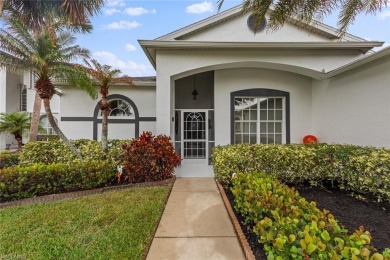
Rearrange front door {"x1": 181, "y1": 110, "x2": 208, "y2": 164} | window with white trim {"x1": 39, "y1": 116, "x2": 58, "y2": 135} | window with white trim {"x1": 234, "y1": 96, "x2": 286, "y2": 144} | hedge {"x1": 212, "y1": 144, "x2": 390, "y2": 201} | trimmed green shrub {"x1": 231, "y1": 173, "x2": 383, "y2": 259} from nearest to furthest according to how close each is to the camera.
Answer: trimmed green shrub {"x1": 231, "y1": 173, "x2": 383, "y2": 259}
hedge {"x1": 212, "y1": 144, "x2": 390, "y2": 201}
window with white trim {"x1": 234, "y1": 96, "x2": 286, "y2": 144}
front door {"x1": 181, "y1": 110, "x2": 208, "y2": 164}
window with white trim {"x1": 39, "y1": 116, "x2": 58, "y2": 135}

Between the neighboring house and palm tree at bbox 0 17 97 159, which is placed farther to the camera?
the neighboring house

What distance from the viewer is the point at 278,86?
9844 millimetres

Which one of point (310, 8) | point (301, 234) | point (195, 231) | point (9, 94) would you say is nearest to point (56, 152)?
point (195, 231)

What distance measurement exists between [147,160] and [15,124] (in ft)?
39.3

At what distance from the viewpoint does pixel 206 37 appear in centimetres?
985

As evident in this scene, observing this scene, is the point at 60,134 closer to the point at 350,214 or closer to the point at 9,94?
the point at 350,214

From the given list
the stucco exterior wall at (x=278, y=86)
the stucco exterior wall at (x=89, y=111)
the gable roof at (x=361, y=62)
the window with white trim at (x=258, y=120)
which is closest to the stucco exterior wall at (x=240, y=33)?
the stucco exterior wall at (x=278, y=86)

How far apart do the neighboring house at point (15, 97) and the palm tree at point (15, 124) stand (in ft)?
7.71

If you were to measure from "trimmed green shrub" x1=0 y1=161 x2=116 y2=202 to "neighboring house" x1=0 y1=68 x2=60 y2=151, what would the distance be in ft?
40.9

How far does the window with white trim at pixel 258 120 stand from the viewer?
9906mm

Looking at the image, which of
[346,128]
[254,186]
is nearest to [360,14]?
[346,128]

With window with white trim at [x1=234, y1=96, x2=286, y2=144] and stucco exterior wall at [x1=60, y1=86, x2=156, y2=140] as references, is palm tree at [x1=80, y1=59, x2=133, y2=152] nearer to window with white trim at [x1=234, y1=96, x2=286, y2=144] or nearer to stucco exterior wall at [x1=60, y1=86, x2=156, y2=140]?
stucco exterior wall at [x1=60, y1=86, x2=156, y2=140]

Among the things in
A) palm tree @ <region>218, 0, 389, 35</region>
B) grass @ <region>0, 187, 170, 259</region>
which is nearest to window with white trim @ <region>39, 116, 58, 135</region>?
grass @ <region>0, 187, 170, 259</region>

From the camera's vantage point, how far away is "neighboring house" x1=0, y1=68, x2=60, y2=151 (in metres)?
17.5
